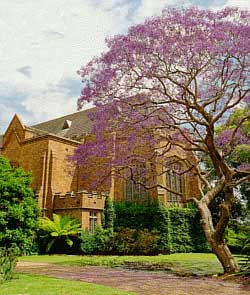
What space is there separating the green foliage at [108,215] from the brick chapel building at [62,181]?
409 millimetres

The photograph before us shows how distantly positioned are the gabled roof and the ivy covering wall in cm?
870

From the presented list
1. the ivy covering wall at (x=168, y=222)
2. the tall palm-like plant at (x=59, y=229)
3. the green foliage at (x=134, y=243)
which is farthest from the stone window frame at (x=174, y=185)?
the tall palm-like plant at (x=59, y=229)

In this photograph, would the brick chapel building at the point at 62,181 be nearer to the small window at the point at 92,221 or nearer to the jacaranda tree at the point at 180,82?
the small window at the point at 92,221

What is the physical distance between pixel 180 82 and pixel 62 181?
17.1 metres

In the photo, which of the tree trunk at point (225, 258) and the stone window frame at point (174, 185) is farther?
the stone window frame at point (174, 185)

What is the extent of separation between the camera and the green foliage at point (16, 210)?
19906mm

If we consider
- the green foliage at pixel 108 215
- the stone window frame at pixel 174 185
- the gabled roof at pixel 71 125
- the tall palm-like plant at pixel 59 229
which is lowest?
the tall palm-like plant at pixel 59 229

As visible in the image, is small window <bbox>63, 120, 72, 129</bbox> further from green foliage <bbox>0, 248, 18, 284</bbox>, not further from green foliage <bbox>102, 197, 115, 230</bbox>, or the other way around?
green foliage <bbox>0, 248, 18, 284</bbox>

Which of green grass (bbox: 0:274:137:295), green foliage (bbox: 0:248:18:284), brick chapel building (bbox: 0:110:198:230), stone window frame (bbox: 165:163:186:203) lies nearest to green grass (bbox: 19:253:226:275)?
brick chapel building (bbox: 0:110:198:230)

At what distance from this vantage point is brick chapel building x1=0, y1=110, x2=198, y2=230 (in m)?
25.2

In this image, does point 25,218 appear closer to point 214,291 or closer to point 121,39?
point 121,39

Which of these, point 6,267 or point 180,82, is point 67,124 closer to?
point 180,82

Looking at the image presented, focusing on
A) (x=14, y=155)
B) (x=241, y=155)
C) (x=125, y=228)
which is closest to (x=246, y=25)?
(x=241, y=155)

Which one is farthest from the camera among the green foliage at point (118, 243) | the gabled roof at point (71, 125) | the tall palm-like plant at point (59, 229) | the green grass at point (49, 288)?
the gabled roof at point (71, 125)
